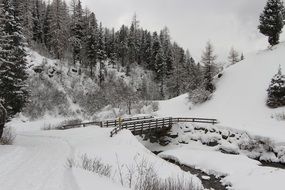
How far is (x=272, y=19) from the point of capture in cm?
5372

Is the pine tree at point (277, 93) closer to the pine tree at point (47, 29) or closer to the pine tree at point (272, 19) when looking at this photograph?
the pine tree at point (272, 19)

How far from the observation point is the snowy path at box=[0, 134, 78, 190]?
11.5m

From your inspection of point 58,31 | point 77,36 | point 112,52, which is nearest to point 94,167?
point 58,31

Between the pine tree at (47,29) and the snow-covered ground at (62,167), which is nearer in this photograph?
the snow-covered ground at (62,167)

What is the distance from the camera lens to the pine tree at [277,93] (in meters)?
38.7

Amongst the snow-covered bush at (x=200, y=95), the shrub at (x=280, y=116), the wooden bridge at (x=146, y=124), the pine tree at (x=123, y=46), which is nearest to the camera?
the shrub at (x=280, y=116)

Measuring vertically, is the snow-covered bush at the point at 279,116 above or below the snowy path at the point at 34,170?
above

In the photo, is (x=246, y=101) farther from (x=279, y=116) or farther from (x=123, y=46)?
(x=123, y=46)

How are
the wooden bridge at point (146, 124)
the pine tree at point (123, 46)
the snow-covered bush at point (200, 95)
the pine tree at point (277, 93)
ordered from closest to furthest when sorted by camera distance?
the wooden bridge at point (146, 124), the pine tree at point (277, 93), the snow-covered bush at point (200, 95), the pine tree at point (123, 46)

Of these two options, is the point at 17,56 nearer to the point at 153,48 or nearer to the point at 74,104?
the point at 74,104

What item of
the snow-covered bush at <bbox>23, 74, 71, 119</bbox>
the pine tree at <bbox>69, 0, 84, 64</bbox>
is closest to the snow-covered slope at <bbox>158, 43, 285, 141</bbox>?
the snow-covered bush at <bbox>23, 74, 71, 119</bbox>

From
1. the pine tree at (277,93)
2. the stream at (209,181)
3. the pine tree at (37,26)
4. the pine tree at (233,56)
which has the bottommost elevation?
the stream at (209,181)

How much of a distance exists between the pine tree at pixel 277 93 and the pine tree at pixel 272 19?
17000mm

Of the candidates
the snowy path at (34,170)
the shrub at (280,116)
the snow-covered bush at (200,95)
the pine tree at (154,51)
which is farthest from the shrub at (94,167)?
the pine tree at (154,51)
